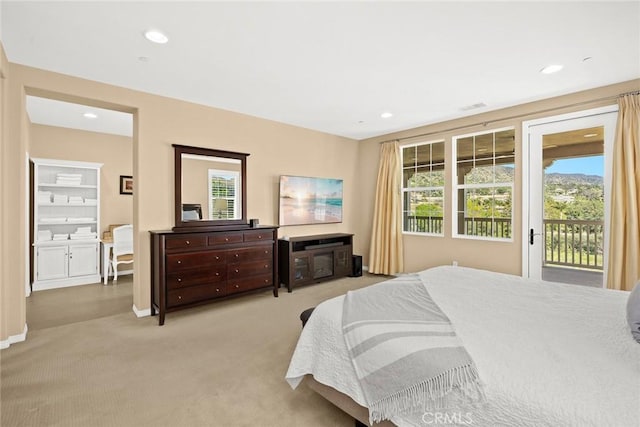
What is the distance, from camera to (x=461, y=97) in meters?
3.70

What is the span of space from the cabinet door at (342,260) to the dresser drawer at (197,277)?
1.98 meters

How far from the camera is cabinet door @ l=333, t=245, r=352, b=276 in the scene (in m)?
5.07

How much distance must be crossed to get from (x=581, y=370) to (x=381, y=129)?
4554 millimetres

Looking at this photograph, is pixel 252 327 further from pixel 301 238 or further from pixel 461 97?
pixel 461 97

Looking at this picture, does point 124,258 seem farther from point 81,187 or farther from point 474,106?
point 474,106

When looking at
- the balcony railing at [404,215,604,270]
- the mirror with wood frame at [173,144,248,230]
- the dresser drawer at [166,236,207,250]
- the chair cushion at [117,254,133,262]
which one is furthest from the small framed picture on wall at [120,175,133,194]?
the balcony railing at [404,215,604,270]

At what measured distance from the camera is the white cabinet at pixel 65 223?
462 centimetres

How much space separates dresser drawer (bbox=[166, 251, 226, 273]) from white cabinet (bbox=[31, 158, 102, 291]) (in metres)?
2.75

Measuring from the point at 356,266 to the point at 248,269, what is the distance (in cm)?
216

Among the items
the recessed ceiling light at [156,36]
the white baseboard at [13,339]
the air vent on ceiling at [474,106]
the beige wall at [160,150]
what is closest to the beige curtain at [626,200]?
the air vent on ceiling at [474,106]

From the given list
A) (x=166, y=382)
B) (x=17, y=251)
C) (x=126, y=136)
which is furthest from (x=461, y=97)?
(x=126, y=136)

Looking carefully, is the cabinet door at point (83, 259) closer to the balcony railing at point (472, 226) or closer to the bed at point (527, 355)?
the bed at point (527, 355)

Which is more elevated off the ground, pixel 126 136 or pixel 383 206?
pixel 126 136

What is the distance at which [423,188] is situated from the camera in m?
5.16
